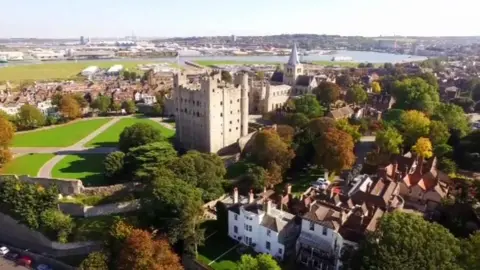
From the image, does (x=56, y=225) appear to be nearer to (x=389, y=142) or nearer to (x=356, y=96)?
(x=389, y=142)

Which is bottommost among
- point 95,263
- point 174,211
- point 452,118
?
point 95,263

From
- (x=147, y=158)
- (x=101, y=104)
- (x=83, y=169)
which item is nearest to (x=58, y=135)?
(x=101, y=104)

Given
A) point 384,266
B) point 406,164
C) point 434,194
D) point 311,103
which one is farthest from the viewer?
point 311,103

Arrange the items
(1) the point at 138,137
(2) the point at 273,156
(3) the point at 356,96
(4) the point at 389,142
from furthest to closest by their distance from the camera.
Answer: (3) the point at 356,96 → (1) the point at 138,137 → (4) the point at 389,142 → (2) the point at 273,156

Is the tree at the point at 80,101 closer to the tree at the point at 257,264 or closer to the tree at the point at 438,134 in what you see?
the tree at the point at 438,134

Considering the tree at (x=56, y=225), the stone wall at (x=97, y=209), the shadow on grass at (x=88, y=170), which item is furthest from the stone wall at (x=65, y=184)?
the tree at (x=56, y=225)

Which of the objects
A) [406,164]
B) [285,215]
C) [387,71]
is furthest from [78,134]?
[387,71]

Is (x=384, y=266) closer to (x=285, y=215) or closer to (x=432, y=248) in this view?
(x=432, y=248)
